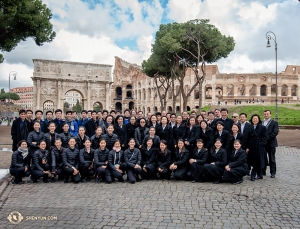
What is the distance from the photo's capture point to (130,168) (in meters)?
7.21

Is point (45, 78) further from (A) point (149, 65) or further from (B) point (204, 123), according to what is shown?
(B) point (204, 123)

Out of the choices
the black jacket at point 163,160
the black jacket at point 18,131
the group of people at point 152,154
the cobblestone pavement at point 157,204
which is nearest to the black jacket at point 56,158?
the group of people at point 152,154

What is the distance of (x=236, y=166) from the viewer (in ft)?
22.9

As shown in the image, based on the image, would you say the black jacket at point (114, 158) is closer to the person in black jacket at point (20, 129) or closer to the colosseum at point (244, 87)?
the person in black jacket at point (20, 129)

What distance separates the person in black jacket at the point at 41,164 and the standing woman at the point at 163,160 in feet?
9.36

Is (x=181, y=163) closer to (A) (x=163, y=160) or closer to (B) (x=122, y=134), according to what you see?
(A) (x=163, y=160)

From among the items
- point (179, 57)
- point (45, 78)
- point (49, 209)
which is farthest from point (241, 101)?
point (49, 209)

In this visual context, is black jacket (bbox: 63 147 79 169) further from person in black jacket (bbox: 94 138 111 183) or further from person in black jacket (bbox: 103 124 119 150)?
person in black jacket (bbox: 103 124 119 150)

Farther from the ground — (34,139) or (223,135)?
(223,135)

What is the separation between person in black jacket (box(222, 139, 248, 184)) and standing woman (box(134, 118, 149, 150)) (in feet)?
8.25

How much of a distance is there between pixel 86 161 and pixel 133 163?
1211 millimetres

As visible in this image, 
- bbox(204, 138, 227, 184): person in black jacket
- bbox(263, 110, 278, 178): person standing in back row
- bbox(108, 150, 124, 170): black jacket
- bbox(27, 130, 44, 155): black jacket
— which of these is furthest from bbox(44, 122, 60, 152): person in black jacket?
bbox(263, 110, 278, 178): person standing in back row

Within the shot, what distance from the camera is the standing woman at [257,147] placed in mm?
7324

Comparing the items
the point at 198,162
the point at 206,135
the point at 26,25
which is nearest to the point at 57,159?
the point at 198,162
